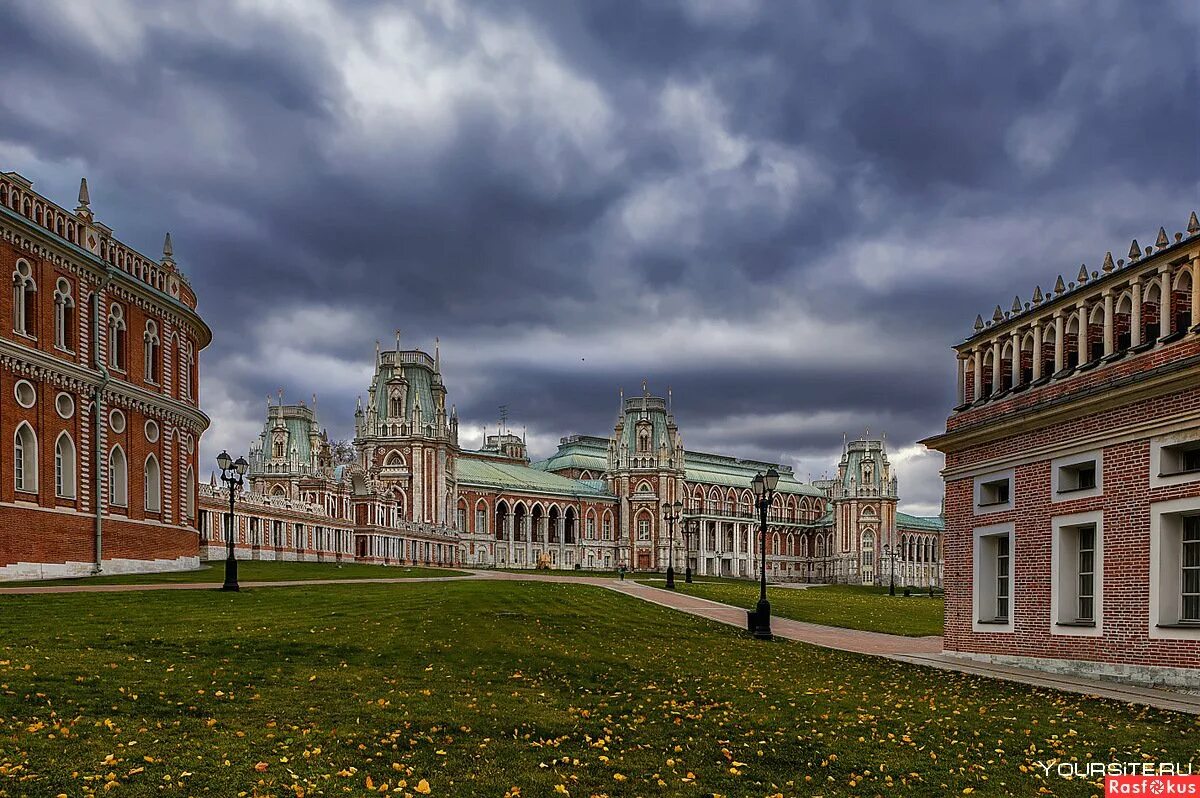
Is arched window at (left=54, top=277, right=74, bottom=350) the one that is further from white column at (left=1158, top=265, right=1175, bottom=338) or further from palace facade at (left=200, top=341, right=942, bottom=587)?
white column at (left=1158, top=265, right=1175, bottom=338)

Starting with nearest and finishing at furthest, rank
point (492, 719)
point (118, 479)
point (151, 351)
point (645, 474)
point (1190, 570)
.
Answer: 1. point (492, 719)
2. point (1190, 570)
3. point (118, 479)
4. point (151, 351)
5. point (645, 474)

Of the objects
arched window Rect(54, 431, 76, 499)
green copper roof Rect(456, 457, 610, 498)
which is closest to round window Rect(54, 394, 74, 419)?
arched window Rect(54, 431, 76, 499)

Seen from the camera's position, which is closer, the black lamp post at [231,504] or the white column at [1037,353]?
the white column at [1037,353]

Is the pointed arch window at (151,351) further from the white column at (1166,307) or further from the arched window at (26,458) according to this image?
the white column at (1166,307)

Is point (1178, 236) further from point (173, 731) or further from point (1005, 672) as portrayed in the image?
point (173, 731)

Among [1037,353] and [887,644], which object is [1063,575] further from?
[887,644]

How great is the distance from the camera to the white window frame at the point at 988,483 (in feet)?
76.2

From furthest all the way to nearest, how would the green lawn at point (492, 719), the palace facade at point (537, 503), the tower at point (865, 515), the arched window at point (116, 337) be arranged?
the tower at point (865, 515), the palace facade at point (537, 503), the arched window at point (116, 337), the green lawn at point (492, 719)

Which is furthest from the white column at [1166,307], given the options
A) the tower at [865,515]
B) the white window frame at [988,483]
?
the tower at [865,515]

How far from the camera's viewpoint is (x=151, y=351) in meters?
49.7

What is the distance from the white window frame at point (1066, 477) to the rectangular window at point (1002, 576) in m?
2.67

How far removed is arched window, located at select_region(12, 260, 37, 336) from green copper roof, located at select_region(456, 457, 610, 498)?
308 ft

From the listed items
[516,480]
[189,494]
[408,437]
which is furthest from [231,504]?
[516,480]

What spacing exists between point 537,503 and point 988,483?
394ft
